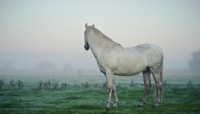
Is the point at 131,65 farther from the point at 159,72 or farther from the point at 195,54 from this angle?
the point at 195,54

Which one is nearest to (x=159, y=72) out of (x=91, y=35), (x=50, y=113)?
(x=91, y=35)

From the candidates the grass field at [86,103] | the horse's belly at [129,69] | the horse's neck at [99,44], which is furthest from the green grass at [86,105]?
the horse's neck at [99,44]

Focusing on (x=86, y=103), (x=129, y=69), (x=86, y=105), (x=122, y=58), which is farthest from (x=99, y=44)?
(x=86, y=103)

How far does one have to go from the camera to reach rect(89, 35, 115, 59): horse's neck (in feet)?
27.8

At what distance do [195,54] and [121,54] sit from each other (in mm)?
129891

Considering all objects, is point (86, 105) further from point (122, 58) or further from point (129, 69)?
point (122, 58)

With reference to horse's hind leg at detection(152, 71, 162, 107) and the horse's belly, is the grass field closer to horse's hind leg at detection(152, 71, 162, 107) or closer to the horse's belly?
horse's hind leg at detection(152, 71, 162, 107)

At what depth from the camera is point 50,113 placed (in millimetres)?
6723

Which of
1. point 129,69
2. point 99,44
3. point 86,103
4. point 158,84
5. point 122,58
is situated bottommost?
point 86,103

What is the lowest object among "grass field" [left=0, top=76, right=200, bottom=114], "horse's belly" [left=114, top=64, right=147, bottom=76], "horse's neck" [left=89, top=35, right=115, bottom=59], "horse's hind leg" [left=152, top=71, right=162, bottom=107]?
"grass field" [left=0, top=76, right=200, bottom=114]

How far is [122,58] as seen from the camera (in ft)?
27.0

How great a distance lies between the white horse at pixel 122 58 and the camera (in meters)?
8.08

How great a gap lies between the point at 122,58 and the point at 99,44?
1261 millimetres

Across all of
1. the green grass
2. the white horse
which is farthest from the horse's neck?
the green grass
